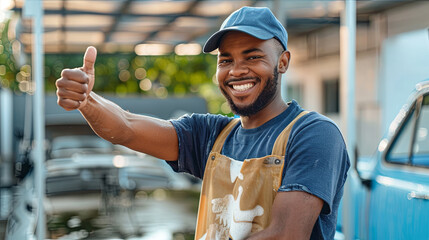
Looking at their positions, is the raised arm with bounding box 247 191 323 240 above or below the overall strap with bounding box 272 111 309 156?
below

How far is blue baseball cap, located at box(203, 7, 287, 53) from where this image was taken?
1801 millimetres

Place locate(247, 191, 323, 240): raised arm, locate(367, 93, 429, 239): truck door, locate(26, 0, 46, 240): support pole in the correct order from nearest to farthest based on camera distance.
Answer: locate(247, 191, 323, 240): raised arm < locate(367, 93, 429, 239): truck door < locate(26, 0, 46, 240): support pole

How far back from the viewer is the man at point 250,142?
63.2 inches

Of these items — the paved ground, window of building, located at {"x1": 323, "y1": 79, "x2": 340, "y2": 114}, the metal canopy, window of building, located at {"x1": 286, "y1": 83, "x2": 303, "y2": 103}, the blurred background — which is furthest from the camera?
window of building, located at {"x1": 286, "y1": 83, "x2": 303, "y2": 103}

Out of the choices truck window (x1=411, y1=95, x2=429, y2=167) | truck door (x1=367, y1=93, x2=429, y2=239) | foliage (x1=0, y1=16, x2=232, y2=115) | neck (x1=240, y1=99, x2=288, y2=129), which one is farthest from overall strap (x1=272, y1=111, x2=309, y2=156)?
foliage (x1=0, y1=16, x2=232, y2=115)

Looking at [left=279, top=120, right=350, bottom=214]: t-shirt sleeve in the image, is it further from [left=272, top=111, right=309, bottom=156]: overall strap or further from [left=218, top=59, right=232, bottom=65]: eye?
[left=218, top=59, right=232, bottom=65]: eye

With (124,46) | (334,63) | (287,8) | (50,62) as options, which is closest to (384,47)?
(334,63)

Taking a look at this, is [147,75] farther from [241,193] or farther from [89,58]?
[241,193]

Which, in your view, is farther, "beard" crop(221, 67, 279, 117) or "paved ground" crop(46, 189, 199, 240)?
"paved ground" crop(46, 189, 199, 240)

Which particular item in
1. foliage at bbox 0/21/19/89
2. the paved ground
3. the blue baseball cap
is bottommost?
the paved ground

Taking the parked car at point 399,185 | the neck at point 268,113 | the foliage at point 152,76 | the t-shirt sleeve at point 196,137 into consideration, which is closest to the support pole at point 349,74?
the parked car at point 399,185

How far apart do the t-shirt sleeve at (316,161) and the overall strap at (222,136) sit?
0.34m

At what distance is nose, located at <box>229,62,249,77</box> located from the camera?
6.12ft

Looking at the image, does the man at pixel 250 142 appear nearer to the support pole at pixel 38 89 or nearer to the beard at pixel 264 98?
the beard at pixel 264 98
